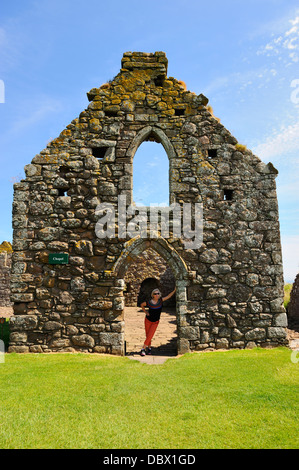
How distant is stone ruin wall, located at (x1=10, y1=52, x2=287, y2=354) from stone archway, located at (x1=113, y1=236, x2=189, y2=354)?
25 millimetres

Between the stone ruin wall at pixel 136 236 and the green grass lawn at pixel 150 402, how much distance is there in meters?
0.80

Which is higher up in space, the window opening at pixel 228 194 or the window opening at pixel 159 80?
the window opening at pixel 159 80

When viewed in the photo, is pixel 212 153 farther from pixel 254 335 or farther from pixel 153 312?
pixel 254 335

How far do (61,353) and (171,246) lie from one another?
145 inches

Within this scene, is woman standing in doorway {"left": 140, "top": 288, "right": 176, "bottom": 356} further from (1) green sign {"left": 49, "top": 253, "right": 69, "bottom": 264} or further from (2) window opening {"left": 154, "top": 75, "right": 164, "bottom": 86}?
(2) window opening {"left": 154, "top": 75, "right": 164, "bottom": 86}

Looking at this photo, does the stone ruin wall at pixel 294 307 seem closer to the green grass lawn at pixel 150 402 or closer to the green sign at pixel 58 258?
the green grass lawn at pixel 150 402

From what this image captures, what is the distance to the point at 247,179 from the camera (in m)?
8.02

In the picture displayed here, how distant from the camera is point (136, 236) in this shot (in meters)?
7.63

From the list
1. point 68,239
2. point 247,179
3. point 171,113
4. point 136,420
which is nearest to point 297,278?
point 247,179

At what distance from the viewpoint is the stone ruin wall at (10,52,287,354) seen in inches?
293

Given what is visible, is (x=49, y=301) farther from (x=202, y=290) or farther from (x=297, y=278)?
(x=297, y=278)

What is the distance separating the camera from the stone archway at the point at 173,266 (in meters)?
7.43

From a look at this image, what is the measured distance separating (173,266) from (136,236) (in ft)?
3.93

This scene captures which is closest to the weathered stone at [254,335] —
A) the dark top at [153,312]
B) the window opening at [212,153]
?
the dark top at [153,312]
